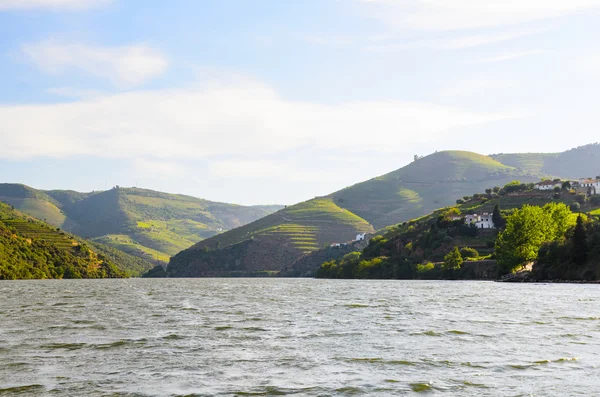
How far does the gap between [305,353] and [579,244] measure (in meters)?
120

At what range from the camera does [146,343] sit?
152 ft

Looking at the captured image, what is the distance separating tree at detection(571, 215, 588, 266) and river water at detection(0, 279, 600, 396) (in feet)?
259

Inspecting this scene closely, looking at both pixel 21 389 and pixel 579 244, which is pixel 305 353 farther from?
pixel 579 244

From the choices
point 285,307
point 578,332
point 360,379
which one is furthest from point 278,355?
point 285,307

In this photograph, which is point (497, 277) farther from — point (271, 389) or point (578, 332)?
point (271, 389)

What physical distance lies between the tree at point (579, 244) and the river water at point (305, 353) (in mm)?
79034

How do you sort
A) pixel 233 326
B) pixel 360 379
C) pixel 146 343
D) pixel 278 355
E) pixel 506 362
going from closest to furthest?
pixel 360 379 < pixel 506 362 < pixel 278 355 < pixel 146 343 < pixel 233 326

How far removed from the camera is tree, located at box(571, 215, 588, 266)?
474 ft

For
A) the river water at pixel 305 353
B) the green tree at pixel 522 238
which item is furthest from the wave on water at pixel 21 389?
the green tree at pixel 522 238

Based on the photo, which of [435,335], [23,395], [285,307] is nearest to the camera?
[23,395]

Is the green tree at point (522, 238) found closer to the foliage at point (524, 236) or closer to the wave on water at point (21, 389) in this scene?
the foliage at point (524, 236)

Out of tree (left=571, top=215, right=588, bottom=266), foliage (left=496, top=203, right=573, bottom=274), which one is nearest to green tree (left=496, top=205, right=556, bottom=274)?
foliage (left=496, top=203, right=573, bottom=274)

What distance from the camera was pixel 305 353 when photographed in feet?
136

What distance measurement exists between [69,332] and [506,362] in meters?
33.3
